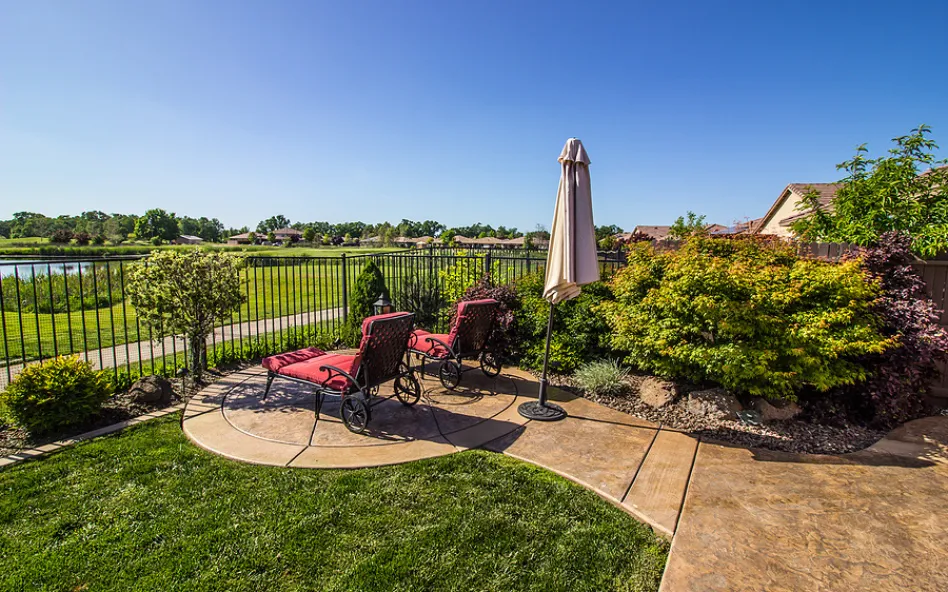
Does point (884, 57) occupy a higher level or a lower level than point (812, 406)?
higher

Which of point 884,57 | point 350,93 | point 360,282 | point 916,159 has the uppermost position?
point 884,57

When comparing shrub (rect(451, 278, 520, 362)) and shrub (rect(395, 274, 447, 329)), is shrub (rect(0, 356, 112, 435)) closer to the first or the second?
shrub (rect(451, 278, 520, 362))

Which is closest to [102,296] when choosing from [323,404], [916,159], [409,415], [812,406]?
[323,404]

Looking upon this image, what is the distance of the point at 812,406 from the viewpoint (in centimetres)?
436

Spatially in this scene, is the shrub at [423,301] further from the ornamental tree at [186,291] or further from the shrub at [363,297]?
the ornamental tree at [186,291]

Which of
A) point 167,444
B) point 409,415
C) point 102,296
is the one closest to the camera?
point 167,444

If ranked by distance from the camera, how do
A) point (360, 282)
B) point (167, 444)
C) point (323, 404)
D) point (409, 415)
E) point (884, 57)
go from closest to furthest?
1. point (167, 444)
2. point (409, 415)
3. point (323, 404)
4. point (360, 282)
5. point (884, 57)

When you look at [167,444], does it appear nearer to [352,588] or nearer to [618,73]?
[352,588]

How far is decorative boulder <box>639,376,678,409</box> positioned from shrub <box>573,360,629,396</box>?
0.25 meters

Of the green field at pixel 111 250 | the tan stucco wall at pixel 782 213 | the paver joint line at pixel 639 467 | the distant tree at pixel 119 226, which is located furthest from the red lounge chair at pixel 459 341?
the distant tree at pixel 119 226

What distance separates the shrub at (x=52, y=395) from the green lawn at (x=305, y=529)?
0.62 metres

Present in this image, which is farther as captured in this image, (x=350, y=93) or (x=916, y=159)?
(x=350, y=93)

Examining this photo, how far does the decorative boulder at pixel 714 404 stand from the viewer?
4270 millimetres

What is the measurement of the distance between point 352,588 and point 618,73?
1163 centimetres
